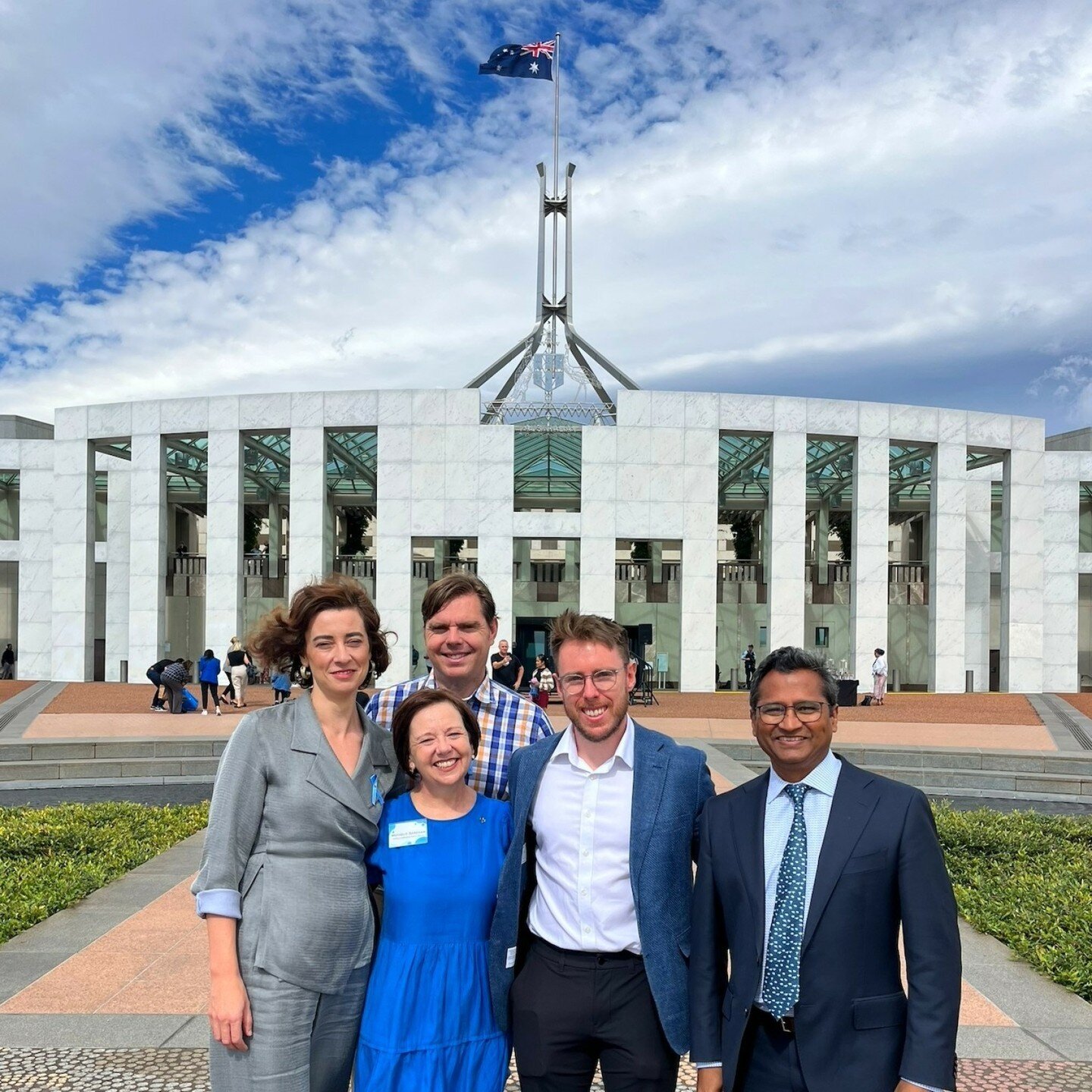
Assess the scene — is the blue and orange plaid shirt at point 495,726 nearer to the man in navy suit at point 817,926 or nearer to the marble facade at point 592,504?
the man in navy suit at point 817,926

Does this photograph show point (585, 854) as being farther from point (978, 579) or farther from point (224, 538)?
point (978, 579)

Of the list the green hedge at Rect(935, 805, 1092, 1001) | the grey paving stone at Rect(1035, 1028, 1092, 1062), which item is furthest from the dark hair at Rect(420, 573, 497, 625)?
the green hedge at Rect(935, 805, 1092, 1001)

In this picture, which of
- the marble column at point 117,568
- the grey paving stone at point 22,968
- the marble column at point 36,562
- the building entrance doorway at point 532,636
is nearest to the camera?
the grey paving stone at point 22,968

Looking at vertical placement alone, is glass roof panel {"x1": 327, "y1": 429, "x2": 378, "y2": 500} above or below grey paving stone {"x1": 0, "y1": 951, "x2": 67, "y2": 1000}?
above

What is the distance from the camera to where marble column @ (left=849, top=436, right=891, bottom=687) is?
28.3 metres

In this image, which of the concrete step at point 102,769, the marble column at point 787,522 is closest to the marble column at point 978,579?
the marble column at point 787,522

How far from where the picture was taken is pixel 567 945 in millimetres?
2777

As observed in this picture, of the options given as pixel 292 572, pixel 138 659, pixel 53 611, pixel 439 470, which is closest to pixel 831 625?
pixel 439 470

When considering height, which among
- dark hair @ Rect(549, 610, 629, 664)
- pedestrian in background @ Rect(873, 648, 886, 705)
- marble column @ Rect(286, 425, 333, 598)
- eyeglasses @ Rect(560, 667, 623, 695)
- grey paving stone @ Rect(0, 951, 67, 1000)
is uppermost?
marble column @ Rect(286, 425, 333, 598)

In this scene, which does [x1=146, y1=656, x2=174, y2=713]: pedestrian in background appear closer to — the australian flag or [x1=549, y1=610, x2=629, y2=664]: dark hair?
[x1=549, y1=610, x2=629, y2=664]: dark hair

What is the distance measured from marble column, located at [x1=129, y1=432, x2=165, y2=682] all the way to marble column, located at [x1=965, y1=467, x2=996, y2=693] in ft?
83.5

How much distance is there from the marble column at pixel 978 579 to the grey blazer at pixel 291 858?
107 feet

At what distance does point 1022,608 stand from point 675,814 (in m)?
30.4

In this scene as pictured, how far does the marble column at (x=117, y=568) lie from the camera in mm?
30766
